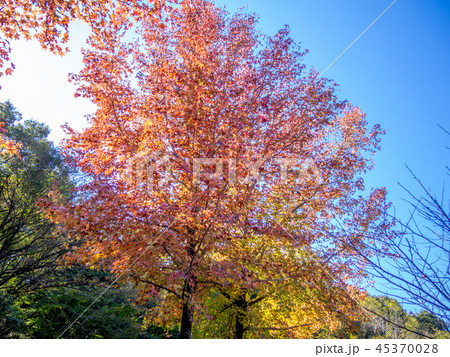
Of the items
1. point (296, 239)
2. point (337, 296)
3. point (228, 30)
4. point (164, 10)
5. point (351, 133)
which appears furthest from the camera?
point (351, 133)

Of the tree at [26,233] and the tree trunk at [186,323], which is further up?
the tree at [26,233]

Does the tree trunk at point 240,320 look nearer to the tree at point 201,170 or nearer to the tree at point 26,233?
the tree at point 201,170

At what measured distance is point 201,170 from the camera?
6.38 m

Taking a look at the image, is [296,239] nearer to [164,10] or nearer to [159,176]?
[159,176]

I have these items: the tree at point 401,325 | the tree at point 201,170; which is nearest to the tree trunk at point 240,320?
the tree at point 201,170

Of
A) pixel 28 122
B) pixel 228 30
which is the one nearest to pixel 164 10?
pixel 228 30

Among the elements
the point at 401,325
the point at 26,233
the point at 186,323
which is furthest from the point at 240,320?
the point at 26,233

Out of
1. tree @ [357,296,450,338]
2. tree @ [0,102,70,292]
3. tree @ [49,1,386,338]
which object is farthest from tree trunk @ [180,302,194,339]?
tree @ [357,296,450,338]

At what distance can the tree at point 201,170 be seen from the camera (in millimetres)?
5742

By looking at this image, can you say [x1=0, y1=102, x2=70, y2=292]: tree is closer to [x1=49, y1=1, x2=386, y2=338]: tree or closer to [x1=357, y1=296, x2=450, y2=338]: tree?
[x1=49, y1=1, x2=386, y2=338]: tree

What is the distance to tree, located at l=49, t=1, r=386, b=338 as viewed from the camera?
5.74m

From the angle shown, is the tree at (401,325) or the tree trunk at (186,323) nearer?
the tree at (401,325)

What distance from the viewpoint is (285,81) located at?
26.5 ft
